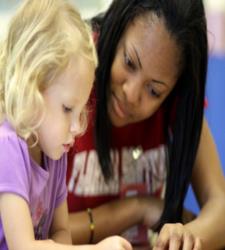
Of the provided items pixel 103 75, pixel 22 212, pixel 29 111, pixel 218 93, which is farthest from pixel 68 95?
pixel 218 93

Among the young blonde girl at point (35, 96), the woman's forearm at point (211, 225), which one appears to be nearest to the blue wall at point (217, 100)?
the woman's forearm at point (211, 225)

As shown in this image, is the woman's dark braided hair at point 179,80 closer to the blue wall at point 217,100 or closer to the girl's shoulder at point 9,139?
the girl's shoulder at point 9,139

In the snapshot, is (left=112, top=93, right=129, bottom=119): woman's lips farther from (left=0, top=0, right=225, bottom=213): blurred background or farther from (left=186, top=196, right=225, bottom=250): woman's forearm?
(left=0, top=0, right=225, bottom=213): blurred background

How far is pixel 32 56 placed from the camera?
715 mm

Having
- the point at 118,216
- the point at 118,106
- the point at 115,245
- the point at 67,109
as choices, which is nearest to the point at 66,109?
the point at 67,109

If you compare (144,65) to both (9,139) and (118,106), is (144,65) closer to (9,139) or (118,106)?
(118,106)

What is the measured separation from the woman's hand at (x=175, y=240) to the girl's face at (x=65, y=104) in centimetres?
26

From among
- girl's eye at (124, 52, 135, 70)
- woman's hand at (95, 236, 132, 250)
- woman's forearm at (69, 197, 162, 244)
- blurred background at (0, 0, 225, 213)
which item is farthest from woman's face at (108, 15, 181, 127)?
blurred background at (0, 0, 225, 213)

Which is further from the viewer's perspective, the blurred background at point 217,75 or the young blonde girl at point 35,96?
the blurred background at point 217,75

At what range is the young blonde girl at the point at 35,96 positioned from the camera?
28.0 inches

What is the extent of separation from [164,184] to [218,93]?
0.63 m

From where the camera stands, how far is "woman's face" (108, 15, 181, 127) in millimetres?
976

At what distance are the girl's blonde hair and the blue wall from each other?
1.04 metres

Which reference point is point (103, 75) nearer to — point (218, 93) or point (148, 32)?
point (148, 32)
